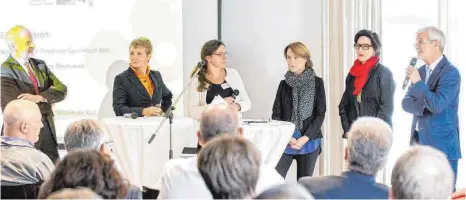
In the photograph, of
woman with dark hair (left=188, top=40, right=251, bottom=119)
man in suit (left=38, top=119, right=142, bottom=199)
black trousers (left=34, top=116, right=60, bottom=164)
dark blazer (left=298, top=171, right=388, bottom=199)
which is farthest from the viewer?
woman with dark hair (left=188, top=40, right=251, bottom=119)

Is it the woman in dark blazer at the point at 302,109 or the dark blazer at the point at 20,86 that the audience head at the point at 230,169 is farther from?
the dark blazer at the point at 20,86

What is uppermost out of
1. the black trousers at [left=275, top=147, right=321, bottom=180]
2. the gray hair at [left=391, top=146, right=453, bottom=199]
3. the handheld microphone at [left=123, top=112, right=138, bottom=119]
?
the handheld microphone at [left=123, top=112, right=138, bottom=119]

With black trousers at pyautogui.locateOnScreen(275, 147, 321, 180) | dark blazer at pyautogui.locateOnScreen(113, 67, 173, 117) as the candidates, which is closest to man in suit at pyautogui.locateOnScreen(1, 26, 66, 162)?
dark blazer at pyautogui.locateOnScreen(113, 67, 173, 117)

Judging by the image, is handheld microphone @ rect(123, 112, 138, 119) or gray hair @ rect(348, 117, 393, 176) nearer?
gray hair @ rect(348, 117, 393, 176)

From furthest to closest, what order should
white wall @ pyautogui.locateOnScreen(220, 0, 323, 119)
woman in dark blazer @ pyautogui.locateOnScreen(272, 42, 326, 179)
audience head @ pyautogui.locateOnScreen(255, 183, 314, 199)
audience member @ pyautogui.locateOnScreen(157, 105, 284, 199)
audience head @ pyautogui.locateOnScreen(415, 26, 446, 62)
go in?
white wall @ pyautogui.locateOnScreen(220, 0, 323, 119)
woman in dark blazer @ pyautogui.locateOnScreen(272, 42, 326, 179)
audience head @ pyautogui.locateOnScreen(415, 26, 446, 62)
audience member @ pyautogui.locateOnScreen(157, 105, 284, 199)
audience head @ pyautogui.locateOnScreen(255, 183, 314, 199)

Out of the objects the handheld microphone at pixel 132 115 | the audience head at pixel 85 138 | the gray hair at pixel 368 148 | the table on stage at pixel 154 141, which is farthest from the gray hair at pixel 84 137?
the handheld microphone at pixel 132 115

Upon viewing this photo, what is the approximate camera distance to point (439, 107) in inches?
161

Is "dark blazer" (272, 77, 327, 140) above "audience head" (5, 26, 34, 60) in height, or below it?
below

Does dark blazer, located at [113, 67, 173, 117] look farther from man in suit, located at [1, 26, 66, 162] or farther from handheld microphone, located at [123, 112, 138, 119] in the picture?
man in suit, located at [1, 26, 66, 162]

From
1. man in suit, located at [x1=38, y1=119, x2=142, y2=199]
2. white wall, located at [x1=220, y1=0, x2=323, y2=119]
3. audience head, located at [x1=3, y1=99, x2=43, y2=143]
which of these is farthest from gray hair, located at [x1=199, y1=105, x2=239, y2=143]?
white wall, located at [x1=220, y1=0, x2=323, y2=119]

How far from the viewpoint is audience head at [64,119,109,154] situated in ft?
9.84

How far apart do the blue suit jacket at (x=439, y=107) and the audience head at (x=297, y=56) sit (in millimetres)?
1051

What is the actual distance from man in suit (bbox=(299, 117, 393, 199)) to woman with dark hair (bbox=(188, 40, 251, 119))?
98.0 inches

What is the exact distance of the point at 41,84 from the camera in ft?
16.4
